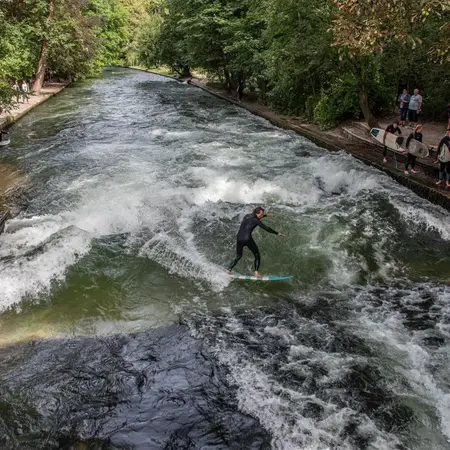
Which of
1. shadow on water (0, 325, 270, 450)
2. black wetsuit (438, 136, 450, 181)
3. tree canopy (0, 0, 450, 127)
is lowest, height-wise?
shadow on water (0, 325, 270, 450)

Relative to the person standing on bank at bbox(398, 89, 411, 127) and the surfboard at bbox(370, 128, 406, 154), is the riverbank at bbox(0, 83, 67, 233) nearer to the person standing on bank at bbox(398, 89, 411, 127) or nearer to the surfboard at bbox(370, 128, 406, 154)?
the surfboard at bbox(370, 128, 406, 154)

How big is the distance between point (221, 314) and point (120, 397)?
2514 millimetres

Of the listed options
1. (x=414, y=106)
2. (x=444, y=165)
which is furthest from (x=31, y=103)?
(x=444, y=165)

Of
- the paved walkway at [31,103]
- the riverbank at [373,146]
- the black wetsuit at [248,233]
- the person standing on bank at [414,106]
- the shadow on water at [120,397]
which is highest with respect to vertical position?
the person standing on bank at [414,106]

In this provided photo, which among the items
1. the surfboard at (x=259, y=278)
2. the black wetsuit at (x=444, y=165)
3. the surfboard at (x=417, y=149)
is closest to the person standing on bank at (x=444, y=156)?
the black wetsuit at (x=444, y=165)

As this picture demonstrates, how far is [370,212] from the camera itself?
12867 millimetres

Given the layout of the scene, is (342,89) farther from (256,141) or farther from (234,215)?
(234,215)

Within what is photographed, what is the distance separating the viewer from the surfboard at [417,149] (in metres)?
13.7

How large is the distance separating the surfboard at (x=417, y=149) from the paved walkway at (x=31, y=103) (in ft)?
56.7

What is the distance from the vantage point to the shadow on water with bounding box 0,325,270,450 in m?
5.93

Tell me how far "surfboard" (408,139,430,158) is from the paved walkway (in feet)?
56.7

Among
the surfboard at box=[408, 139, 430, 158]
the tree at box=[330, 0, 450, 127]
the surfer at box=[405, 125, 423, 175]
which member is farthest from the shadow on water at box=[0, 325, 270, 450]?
the surfer at box=[405, 125, 423, 175]

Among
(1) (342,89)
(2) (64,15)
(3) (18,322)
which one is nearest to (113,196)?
(3) (18,322)

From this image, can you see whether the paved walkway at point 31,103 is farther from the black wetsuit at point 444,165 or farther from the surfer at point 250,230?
the black wetsuit at point 444,165
